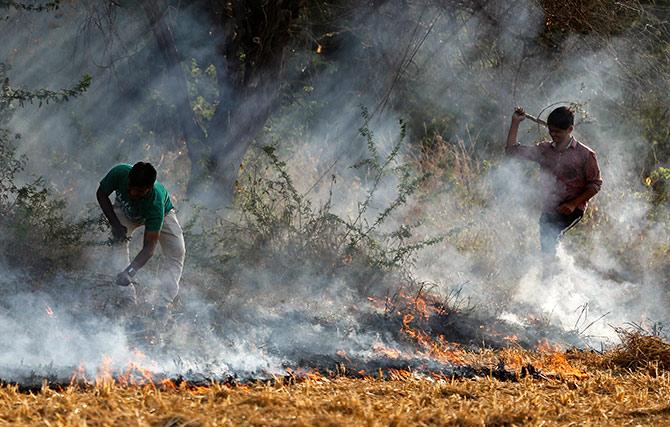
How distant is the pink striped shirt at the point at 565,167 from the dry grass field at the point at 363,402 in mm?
2626

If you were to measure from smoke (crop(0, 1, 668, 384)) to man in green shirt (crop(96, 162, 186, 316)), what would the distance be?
1.21 feet

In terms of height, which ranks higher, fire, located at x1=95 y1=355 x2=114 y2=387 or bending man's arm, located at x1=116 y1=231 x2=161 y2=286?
bending man's arm, located at x1=116 y1=231 x2=161 y2=286

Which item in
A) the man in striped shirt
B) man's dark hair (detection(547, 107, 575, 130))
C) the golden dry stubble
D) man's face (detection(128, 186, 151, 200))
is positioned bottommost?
the golden dry stubble

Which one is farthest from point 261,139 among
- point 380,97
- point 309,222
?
point 309,222

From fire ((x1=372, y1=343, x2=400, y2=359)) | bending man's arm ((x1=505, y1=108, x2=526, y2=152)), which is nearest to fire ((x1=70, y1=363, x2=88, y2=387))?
fire ((x1=372, y1=343, x2=400, y2=359))

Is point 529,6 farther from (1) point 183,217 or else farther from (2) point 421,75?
(1) point 183,217

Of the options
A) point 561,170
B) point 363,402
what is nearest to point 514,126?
point 561,170

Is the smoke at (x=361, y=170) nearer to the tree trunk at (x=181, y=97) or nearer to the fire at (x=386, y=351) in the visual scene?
the fire at (x=386, y=351)

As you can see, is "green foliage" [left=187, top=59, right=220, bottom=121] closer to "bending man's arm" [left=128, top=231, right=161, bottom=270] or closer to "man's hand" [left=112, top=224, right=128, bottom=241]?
"man's hand" [left=112, top=224, right=128, bottom=241]

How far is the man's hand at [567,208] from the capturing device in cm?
920

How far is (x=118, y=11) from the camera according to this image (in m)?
10.2

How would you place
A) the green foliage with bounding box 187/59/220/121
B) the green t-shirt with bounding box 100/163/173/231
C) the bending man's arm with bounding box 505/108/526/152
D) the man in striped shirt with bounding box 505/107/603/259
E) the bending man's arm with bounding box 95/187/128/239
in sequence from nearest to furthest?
1. the green t-shirt with bounding box 100/163/173/231
2. the bending man's arm with bounding box 95/187/128/239
3. the bending man's arm with bounding box 505/108/526/152
4. the man in striped shirt with bounding box 505/107/603/259
5. the green foliage with bounding box 187/59/220/121

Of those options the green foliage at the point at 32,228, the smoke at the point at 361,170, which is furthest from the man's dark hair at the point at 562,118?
the green foliage at the point at 32,228

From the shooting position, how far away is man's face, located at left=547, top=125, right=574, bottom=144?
29.9 feet
